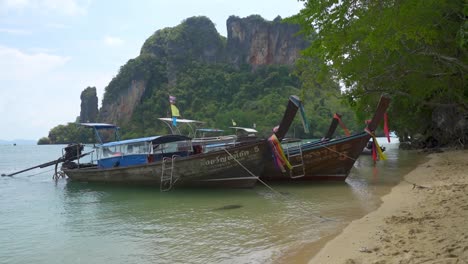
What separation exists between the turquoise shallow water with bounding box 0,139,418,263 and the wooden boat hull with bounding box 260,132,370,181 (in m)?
0.52

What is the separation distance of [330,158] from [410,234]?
8.73 m

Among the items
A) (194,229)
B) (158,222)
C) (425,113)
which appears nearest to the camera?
(194,229)

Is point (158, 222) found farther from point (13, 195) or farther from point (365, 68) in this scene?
point (13, 195)

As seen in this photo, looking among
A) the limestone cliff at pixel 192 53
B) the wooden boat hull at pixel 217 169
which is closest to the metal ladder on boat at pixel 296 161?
the wooden boat hull at pixel 217 169

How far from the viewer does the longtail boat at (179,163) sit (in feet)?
43.0

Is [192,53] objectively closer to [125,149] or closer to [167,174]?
[125,149]

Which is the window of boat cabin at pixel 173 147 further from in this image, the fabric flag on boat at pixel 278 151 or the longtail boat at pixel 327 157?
the fabric flag on boat at pixel 278 151

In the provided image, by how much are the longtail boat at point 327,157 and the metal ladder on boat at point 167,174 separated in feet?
12.0

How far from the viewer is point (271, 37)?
102062 mm

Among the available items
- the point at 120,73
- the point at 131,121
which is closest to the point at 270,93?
the point at 131,121

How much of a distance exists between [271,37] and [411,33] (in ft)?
327

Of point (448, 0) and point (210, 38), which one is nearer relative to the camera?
point (448, 0)

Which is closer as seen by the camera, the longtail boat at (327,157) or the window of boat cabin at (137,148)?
the longtail boat at (327,157)

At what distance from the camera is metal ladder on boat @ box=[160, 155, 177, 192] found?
1389 cm
